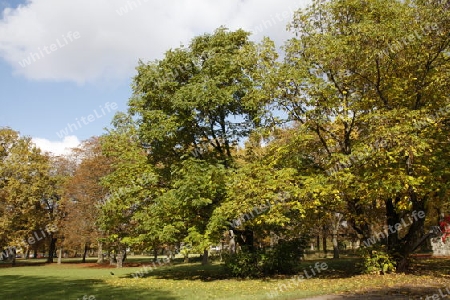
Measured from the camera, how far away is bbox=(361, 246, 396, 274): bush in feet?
51.8

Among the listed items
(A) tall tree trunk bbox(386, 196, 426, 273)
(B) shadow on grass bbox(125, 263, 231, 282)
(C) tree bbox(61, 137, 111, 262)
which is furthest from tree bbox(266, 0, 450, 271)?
(C) tree bbox(61, 137, 111, 262)

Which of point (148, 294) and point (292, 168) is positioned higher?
point (292, 168)

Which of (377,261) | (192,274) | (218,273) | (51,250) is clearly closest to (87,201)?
(51,250)

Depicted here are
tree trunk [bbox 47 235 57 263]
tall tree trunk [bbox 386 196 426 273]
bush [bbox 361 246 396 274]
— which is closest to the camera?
bush [bbox 361 246 396 274]

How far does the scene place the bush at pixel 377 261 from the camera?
15789 millimetres

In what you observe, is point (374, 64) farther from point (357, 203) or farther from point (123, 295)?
point (123, 295)

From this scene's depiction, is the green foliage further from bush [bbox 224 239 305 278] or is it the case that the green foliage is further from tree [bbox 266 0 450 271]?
tree [bbox 266 0 450 271]

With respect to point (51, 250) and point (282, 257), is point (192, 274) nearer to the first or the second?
point (282, 257)

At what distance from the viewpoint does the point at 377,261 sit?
16109 mm

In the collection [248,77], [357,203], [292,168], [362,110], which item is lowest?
[357,203]

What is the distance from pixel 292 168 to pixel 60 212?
4018 cm

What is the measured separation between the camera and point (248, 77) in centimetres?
2020

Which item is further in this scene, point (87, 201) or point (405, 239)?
point (87, 201)

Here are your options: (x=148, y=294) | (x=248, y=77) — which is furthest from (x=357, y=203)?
(x=148, y=294)
